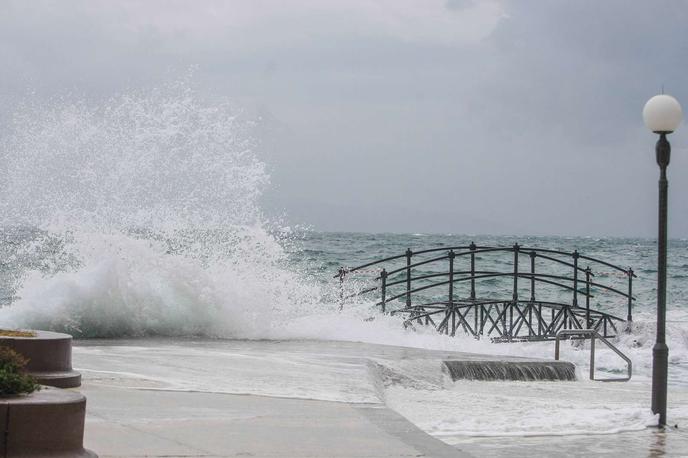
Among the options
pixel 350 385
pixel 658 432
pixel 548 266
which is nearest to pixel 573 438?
pixel 658 432

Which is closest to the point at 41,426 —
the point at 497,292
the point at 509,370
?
the point at 509,370

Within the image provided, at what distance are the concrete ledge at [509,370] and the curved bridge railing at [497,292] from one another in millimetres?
4309

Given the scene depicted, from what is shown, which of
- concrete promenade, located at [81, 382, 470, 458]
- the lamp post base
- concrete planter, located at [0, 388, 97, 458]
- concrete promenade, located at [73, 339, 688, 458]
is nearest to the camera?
concrete planter, located at [0, 388, 97, 458]

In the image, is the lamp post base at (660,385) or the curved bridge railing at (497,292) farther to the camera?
the curved bridge railing at (497,292)

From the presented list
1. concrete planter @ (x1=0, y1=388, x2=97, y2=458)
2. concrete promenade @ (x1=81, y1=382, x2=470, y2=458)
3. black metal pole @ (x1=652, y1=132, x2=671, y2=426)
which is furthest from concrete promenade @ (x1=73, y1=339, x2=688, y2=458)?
concrete planter @ (x1=0, y1=388, x2=97, y2=458)

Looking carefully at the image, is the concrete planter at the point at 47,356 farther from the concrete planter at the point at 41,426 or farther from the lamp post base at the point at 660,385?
the lamp post base at the point at 660,385

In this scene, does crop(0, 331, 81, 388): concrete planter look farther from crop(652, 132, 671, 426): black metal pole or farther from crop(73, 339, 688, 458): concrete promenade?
crop(652, 132, 671, 426): black metal pole

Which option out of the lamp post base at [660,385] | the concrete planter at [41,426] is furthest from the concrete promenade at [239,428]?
the lamp post base at [660,385]

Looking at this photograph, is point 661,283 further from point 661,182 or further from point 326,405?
point 326,405

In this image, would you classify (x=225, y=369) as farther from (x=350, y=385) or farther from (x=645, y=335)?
(x=645, y=335)

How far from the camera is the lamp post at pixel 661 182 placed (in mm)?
11031

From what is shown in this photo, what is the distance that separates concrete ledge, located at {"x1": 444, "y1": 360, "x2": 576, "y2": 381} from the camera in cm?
1328

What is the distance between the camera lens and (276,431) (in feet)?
25.6

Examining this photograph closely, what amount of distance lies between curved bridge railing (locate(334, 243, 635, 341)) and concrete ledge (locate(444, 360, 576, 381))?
4.31 metres
